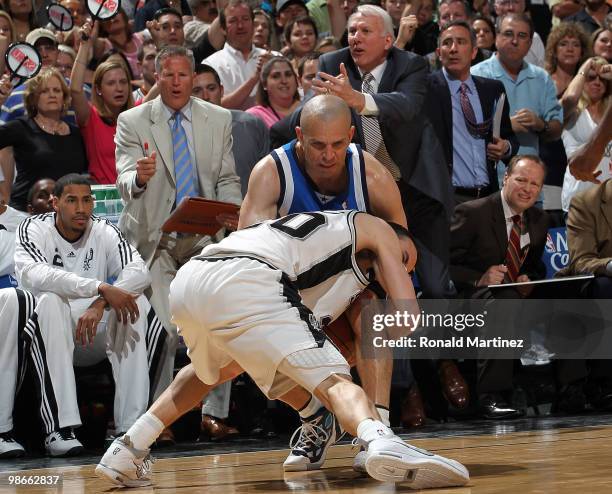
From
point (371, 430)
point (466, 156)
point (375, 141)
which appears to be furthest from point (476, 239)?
point (371, 430)

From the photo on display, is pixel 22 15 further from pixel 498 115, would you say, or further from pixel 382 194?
pixel 382 194

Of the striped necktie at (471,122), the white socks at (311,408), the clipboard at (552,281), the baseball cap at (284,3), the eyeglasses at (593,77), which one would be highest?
the baseball cap at (284,3)

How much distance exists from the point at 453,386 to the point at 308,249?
290 centimetres

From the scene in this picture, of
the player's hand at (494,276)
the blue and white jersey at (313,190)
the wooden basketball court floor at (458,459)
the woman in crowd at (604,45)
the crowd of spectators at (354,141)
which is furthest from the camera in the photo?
the woman in crowd at (604,45)

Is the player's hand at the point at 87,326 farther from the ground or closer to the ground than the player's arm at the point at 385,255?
closer to the ground

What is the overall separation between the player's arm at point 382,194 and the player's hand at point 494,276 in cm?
212

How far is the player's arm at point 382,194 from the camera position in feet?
15.8

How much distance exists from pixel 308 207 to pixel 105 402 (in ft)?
7.22

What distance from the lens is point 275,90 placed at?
7.60 m

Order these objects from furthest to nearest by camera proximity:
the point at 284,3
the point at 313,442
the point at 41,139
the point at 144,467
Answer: the point at 284,3 < the point at 41,139 < the point at 313,442 < the point at 144,467

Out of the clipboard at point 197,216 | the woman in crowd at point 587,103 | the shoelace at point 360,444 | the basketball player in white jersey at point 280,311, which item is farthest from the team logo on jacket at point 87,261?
the woman in crowd at point 587,103

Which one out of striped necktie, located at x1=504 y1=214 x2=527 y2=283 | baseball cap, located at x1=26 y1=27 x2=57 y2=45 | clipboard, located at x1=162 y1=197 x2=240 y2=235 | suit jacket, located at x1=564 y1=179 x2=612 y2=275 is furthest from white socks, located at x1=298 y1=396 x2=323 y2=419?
baseball cap, located at x1=26 y1=27 x2=57 y2=45

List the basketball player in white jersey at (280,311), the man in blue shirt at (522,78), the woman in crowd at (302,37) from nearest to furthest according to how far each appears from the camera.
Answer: the basketball player in white jersey at (280,311) → the man in blue shirt at (522,78) → the woman in crowd at (302,37)

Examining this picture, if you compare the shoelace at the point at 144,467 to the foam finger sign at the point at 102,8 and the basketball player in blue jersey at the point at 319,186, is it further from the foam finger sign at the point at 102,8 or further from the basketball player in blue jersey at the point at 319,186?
the foam finger sign at the point at 102,8
